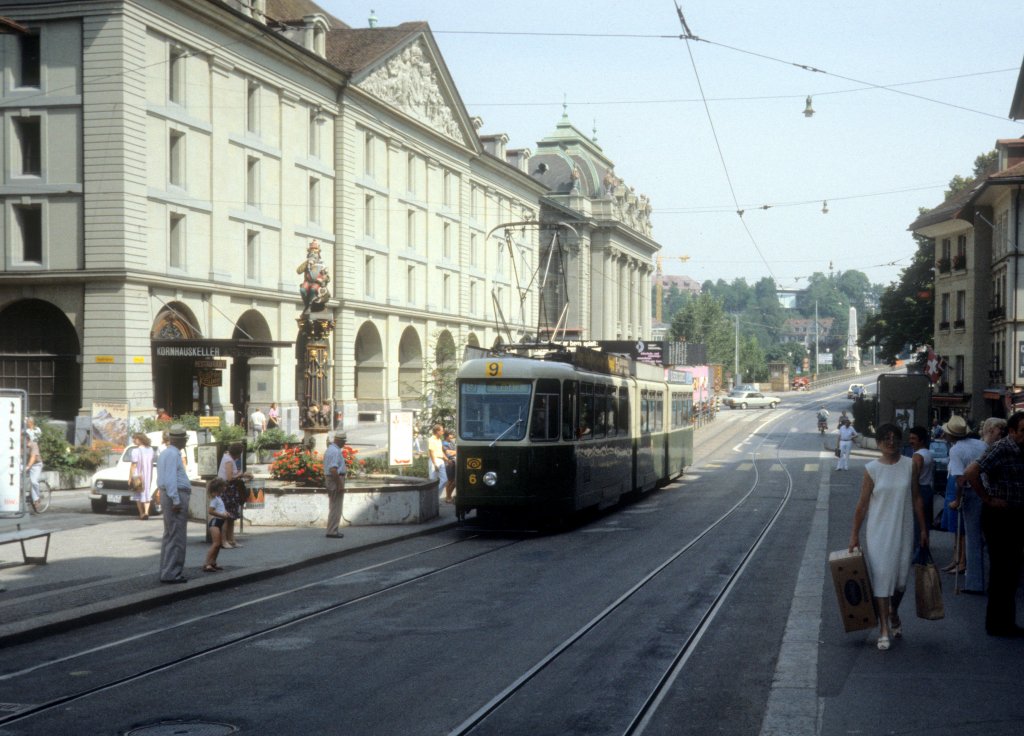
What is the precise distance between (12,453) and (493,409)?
8.54 m

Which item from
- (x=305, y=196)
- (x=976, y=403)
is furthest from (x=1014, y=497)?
(x=976, y=403)

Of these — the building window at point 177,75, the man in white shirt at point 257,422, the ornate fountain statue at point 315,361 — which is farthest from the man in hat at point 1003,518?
the building window at point 177,75

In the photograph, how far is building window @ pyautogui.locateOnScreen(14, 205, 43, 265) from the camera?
132 ft

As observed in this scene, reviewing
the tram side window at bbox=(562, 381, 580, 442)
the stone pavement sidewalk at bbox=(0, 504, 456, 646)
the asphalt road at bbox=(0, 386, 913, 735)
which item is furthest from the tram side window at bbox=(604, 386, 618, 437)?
the asphalt road at bbox=(0, 386, 913, 735)

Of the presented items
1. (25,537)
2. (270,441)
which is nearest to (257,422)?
(270,441)

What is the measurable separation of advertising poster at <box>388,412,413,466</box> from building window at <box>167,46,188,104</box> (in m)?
19.6

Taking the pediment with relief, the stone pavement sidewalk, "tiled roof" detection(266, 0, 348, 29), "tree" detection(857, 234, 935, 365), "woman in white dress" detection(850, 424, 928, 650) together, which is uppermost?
"tiled roof" detection(266, 0, 348, 29)

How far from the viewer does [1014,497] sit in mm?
10305

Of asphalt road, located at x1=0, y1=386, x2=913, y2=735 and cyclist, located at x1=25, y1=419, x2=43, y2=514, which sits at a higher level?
cyclist, located at x1=25, y1=419, x2=43, y2=514

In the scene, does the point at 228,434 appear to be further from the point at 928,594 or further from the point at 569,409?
the point at 928,594

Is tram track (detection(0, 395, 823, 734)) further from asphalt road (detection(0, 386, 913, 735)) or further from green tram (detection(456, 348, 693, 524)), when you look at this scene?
green tram (detection(456, 348, 693, 524))

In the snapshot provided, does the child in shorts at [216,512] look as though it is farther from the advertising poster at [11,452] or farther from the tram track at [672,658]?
the tram track at [672,658]

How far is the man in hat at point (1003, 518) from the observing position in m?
10.3

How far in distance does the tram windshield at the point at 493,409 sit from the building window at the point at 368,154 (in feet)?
123
